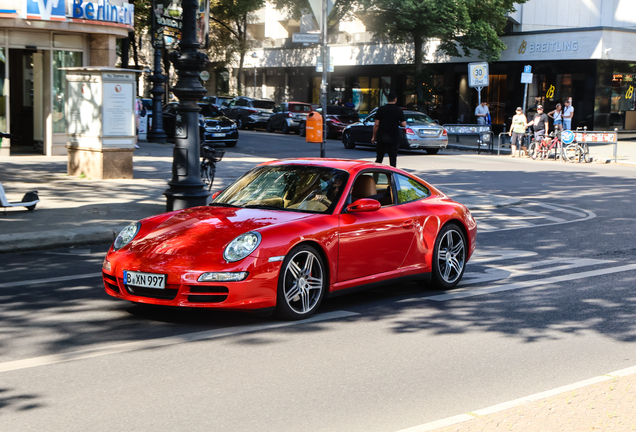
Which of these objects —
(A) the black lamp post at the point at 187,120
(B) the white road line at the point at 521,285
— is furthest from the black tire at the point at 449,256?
(A) the black lamp post at the point at 187,120

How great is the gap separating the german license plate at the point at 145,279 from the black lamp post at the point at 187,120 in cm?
496

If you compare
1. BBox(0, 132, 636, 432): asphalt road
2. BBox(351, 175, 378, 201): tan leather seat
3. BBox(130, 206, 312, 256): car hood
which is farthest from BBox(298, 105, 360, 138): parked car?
BBox(130, 206, 312, 256): car hood

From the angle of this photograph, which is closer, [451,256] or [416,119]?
[451,256]

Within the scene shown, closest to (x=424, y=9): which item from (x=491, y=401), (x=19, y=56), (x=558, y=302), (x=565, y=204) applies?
(x=19, y=56)

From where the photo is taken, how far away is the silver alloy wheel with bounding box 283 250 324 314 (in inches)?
259

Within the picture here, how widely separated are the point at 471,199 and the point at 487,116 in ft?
69.8

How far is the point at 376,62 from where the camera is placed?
5044cm

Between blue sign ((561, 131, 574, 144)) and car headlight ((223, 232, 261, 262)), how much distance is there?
22201 mm

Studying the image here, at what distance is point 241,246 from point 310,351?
1041mm

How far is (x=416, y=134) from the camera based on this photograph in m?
29.1

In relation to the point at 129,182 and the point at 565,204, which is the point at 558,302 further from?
the point at 129,182

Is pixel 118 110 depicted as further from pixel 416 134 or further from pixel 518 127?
pixel 518 127

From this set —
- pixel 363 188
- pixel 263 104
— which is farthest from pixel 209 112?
pixel 363 188

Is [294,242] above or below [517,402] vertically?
above
